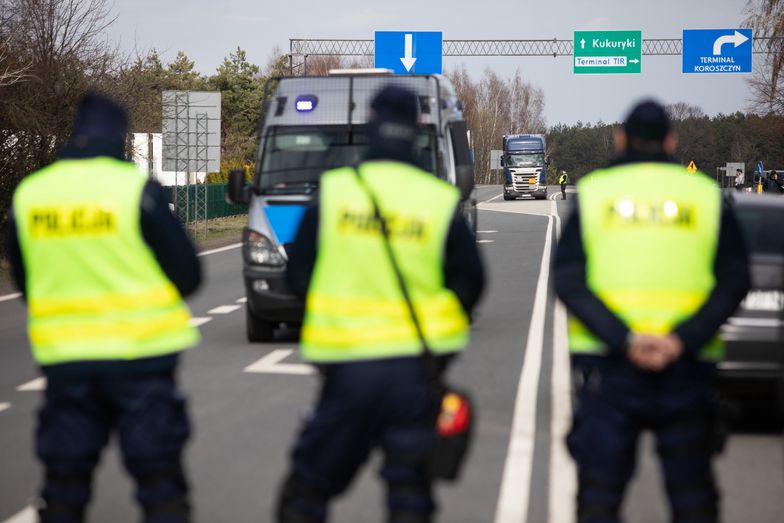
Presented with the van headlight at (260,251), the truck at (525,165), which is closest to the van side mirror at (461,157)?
the van headlight at (260,251)

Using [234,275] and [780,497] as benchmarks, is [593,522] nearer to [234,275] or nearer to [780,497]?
[780,497]

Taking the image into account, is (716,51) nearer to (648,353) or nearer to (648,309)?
(648,309)

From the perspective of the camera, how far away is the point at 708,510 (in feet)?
14.3

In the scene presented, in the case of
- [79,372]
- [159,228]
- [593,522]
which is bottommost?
[593,522]

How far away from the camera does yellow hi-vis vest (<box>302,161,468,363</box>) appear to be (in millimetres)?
4391

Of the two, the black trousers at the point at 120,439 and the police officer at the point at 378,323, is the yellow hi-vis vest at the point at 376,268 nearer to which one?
the police officer at the point at 378,323

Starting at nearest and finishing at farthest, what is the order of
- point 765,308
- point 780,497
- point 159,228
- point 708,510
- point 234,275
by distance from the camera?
point 708,510, point 159,228, point 780,497, point 765,308, point 234,275

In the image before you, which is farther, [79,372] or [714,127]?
[714,127]

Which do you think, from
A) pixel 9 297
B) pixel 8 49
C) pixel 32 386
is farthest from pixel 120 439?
pixel 8 49

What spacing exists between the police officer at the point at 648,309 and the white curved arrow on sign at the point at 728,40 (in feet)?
149

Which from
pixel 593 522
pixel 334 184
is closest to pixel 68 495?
pixel 334 184

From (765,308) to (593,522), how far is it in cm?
411

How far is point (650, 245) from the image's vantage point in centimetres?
448

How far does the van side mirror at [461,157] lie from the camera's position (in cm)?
1259
